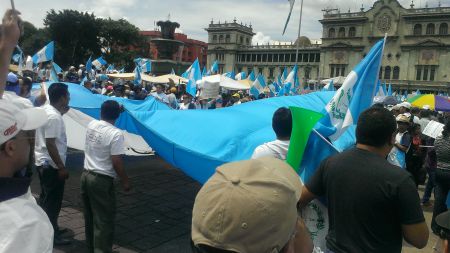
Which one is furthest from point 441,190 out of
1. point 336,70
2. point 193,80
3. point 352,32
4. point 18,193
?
point 352,32

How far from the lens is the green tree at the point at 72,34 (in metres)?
53.0

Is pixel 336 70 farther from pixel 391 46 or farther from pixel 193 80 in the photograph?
pixel 193 80

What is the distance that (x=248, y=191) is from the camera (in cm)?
104

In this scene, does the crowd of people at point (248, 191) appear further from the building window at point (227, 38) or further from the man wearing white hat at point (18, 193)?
the building window at point (227, 38)

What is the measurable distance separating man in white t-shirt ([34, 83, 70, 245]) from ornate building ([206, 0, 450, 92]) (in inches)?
2326

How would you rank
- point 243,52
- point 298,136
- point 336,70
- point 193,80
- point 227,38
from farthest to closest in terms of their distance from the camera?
point 243,52, point 227,38, point 336,70, point 193,80, point 298,136

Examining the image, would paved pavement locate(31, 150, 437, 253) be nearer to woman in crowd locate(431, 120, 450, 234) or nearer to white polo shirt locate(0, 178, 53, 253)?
woman in crowd locate(431, 120, 450, 234)

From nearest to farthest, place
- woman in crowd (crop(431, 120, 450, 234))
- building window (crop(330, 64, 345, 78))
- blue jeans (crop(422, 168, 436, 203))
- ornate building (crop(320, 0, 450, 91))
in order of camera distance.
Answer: woman in crowd (crop(431, 120, 450, 234)) → blue jeans (crop(422, 168, 436, 203)) → ornate building (crop(320, 0, 450, 91)) → building window (crop(330, 64, 345, 78))

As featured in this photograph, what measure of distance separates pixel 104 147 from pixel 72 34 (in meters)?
55.5

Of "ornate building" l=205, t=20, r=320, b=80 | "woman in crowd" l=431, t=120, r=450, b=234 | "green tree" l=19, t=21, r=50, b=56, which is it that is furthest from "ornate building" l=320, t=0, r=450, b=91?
"woman in crowd" l=431, t=120, r=450, b=234

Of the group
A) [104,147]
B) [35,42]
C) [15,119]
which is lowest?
[104,147]

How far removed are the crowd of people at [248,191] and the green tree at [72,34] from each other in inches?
2135

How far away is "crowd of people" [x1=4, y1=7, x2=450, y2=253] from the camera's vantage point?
3.43ft

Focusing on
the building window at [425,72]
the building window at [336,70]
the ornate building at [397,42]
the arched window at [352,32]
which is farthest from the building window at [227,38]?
the building window at [425,72]
